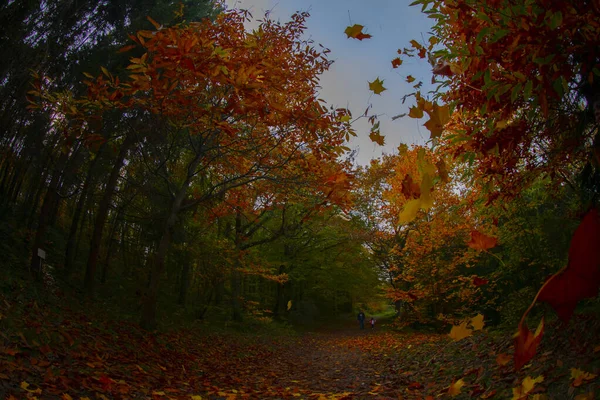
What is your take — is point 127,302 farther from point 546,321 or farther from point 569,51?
point 569,51

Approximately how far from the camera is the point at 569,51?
1.92 metres

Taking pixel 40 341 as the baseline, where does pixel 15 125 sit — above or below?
above

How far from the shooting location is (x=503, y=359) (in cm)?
416

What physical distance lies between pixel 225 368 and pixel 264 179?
3.53m

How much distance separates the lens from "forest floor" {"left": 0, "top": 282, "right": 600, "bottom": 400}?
10.1ft

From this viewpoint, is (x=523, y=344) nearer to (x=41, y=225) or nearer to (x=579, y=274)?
(x=579, y=274)

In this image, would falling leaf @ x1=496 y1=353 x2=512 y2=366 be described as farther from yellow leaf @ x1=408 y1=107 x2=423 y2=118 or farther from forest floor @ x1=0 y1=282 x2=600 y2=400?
yellow leaf @ x1=408 y1=107 x2=423 y2=118

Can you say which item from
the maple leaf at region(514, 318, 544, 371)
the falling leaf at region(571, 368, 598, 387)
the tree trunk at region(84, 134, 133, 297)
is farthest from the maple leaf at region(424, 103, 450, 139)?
the tree trunk at region(84, 134, 133, 297)

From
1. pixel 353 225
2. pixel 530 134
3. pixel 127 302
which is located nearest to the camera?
pixel 530 134

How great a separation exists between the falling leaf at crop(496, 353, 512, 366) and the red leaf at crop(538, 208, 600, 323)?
2.82 metres

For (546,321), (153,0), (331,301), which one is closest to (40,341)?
(546,321)

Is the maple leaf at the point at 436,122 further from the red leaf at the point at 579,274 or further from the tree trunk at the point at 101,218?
the tree trunk at the point at 101,218

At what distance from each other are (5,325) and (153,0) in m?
6.70

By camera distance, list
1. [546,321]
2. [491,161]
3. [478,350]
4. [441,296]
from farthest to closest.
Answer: [441,296] < [478,350] < [546,321] < [491,161]
